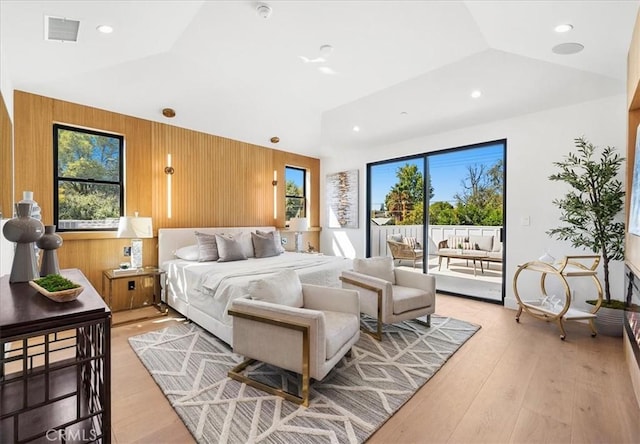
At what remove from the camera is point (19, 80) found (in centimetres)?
320

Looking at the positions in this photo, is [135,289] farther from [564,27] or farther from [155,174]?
[564,27]

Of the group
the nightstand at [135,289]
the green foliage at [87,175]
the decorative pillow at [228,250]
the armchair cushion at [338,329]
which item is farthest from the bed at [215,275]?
the armchair cushion at [338,329]

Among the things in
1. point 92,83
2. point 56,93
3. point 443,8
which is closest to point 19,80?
point 56,93

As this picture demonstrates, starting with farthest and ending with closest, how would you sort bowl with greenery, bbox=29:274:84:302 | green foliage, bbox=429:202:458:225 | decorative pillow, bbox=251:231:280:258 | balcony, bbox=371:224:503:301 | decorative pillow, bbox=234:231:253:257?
1. green foliage, bbox=429:202:458:225
2. balcony, bbox=371:224:503:301
3. decorative pillow, bbox=251:231:280:258
4. decorative pillow, bbox=234:231:253:257
5. bowl with greenery, bbox=29:274:84:302

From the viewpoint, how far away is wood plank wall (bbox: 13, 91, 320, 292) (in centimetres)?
348

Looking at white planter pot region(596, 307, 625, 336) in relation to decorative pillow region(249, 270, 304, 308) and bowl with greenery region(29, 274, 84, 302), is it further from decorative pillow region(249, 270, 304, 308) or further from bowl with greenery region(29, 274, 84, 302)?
bowl with greenery region(29, 274, 84, 302)

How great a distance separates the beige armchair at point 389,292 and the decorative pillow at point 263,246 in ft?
5.17

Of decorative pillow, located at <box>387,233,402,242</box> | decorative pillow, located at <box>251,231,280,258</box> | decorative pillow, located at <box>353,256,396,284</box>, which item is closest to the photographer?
decorative pillow, located at <box>353,256,396,284</box>

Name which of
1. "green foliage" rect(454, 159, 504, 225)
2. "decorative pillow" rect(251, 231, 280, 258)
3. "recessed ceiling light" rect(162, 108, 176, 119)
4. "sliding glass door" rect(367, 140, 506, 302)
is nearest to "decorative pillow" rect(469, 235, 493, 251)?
"sliding glass door" rect(367, 140, 506, 302)

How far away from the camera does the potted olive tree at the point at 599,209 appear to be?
3.23 metres

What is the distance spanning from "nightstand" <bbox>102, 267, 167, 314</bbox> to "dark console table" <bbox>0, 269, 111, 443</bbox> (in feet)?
7.56

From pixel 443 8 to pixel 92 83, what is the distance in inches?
149

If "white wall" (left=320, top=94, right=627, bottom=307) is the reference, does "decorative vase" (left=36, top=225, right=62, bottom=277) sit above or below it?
below

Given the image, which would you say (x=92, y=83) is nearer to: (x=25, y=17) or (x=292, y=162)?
(x=25, y=17)
